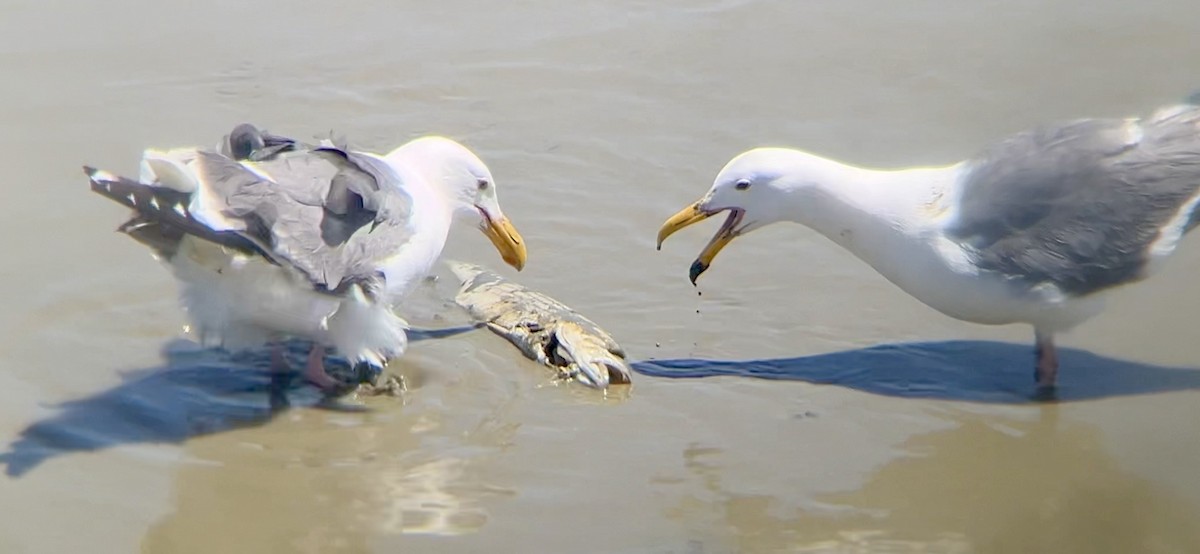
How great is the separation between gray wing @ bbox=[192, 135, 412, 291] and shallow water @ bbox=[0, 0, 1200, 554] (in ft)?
1.70

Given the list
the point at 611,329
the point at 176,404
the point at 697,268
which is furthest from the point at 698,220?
the point at 176,404

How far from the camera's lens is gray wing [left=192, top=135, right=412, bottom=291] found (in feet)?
16.3

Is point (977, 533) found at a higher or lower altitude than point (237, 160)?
lower

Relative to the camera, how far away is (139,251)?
6.21m

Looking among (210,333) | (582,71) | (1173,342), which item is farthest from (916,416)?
(582,71)

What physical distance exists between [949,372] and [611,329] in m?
1.28

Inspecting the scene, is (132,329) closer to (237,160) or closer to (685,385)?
(237,160)

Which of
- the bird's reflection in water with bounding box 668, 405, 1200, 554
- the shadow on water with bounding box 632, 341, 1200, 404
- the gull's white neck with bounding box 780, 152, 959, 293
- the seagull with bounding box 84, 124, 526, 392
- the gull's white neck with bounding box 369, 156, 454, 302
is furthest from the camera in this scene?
the gull's white neck with bounding box 780, 152, 959, 293

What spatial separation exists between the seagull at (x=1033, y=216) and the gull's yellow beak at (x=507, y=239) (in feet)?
2.77

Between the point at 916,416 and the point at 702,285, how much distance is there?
1.23 metres

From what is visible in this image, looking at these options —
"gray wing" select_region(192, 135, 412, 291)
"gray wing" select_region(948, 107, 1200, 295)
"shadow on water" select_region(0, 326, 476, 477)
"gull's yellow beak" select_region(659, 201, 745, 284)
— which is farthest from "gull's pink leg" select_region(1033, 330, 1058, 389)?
"shadow on water" select_region(0, 326, 476, 477)

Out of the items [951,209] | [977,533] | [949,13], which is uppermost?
[949,13]

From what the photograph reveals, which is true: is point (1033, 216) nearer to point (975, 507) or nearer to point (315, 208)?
point (975, 507)

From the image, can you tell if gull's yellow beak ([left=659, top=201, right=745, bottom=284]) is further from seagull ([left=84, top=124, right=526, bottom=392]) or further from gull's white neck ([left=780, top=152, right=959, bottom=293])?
seagull ([left=84, top=124, right=526, bottom=392])
